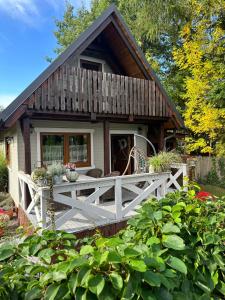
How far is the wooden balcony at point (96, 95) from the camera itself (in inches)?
264

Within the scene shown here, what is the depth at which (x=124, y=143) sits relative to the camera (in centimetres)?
1055

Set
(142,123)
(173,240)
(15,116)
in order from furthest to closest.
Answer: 1. (142,123)
2. (15,116)
3. (173,240)

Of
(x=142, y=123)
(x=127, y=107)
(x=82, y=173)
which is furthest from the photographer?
(x=142, y=123)

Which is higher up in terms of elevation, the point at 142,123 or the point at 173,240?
the point at 142,123

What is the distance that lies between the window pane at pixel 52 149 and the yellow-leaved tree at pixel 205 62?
265 inches

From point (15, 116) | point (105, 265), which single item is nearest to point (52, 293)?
point (105, 265)

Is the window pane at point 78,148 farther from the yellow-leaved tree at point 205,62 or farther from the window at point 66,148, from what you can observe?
the yellow-leaved tree at point 205,62

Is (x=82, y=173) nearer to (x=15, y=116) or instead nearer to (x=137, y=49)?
(x=15, y=116)

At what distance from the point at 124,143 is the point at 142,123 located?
1.17m

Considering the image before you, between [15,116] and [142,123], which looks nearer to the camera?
[15,116]

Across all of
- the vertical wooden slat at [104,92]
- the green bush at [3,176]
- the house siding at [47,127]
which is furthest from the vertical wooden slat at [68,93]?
the green bush at [3,176]

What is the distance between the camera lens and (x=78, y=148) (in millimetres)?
8898

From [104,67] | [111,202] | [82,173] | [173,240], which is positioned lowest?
[111,202]

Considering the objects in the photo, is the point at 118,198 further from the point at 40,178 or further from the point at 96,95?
the point at 96,95
